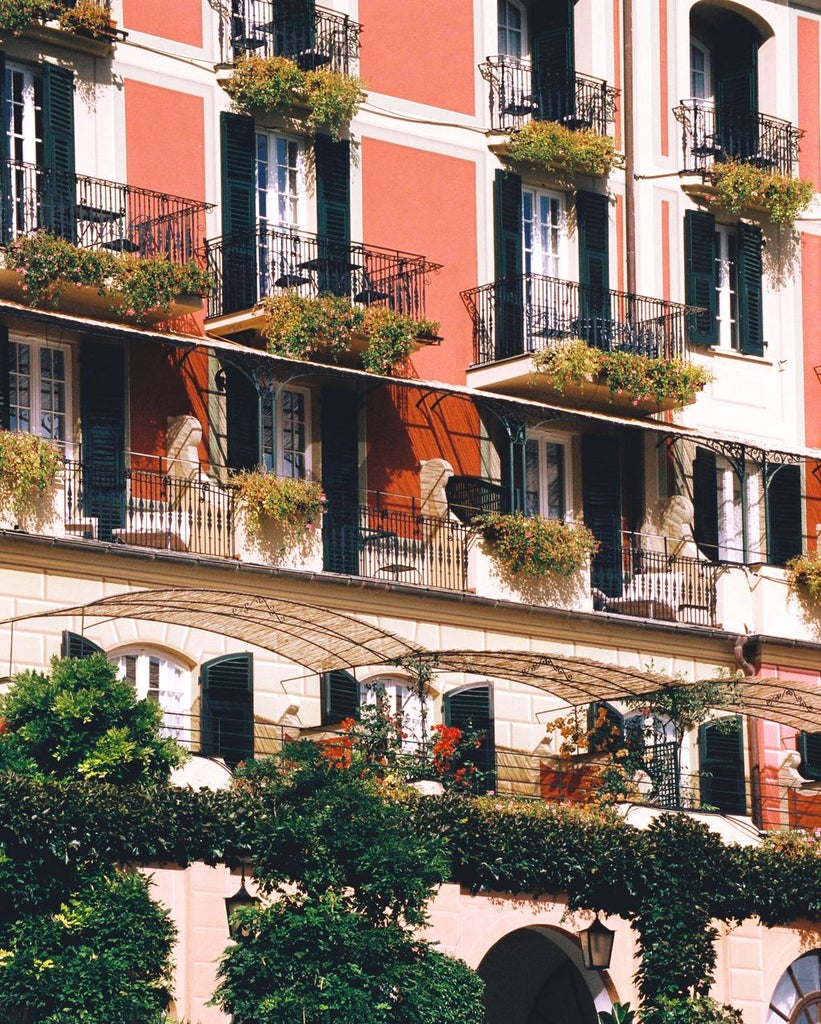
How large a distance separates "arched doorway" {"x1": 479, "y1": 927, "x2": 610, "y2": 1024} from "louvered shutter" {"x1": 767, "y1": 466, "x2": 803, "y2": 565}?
7.09 m

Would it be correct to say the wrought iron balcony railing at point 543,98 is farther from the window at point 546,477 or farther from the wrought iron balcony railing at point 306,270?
the window at point 546,477

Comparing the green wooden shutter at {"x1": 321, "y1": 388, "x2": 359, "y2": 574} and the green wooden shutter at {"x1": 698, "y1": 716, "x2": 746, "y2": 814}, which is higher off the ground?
the green wooden shutter at {"x1": 321, "y1": 388, "x2": 359, "y2": 574}

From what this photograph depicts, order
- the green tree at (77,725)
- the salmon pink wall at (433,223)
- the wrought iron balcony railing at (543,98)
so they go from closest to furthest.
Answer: the green tree at (77,725)
the salmon pink wall at (433,223)
the wrought iron balcony railing at (543,98)

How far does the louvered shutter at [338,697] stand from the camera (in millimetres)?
37719

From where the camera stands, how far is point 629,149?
43594 millimetres

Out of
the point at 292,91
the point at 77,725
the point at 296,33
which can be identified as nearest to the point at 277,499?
the point at 292,91

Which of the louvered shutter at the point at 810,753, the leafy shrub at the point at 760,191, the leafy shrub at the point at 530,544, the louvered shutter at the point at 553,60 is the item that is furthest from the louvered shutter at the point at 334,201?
the louvered shutter at the point at 810,753

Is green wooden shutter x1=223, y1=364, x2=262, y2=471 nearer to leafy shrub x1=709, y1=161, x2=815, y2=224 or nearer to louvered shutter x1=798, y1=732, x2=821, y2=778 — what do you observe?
leafy shrub x1=709, y1=161, x2=815, y2=224

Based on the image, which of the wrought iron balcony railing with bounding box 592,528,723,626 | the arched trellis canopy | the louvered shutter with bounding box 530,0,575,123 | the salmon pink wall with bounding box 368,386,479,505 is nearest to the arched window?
the arched trellis canopy

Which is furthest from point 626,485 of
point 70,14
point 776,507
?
point 70,14

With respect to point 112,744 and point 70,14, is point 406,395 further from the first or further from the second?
point 112,744

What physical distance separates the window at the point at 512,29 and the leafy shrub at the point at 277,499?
8227 millimetres

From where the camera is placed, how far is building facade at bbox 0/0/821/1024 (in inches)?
1439

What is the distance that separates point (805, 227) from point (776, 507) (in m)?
4.23
